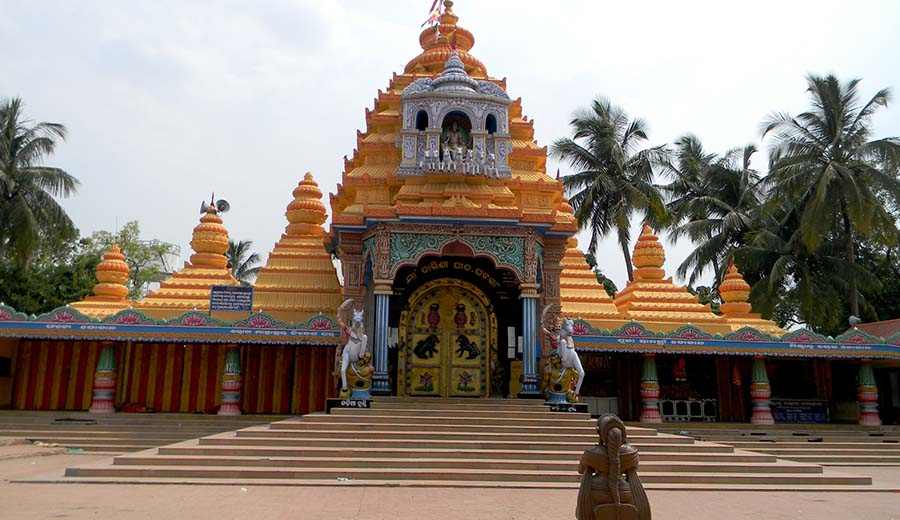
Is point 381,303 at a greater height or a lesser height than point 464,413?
greater

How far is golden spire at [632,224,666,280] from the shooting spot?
20.8 m

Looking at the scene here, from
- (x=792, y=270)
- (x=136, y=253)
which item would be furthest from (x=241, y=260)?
(x=792, y=270)

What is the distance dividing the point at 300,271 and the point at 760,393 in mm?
12385

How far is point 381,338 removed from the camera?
14.5 metres

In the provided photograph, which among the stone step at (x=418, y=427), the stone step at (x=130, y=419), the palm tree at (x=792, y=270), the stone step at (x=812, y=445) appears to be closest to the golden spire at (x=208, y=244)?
the stone step at (x=130, y=419)

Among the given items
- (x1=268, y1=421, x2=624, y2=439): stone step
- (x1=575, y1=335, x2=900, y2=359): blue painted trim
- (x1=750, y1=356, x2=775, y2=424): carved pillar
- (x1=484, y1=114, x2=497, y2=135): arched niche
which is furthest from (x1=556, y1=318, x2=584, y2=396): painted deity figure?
(x1=750, y1=356, x2=775, y2=424): carved pillar

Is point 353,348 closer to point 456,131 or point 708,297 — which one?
point 456,131

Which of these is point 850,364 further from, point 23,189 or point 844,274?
point 23,189

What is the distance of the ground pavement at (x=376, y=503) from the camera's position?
285 inches

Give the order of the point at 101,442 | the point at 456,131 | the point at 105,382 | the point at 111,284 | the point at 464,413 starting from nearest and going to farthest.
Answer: the point at 464,413, the point at 101,442, the point at 105,382, the point at 456,131, the point at 111,284

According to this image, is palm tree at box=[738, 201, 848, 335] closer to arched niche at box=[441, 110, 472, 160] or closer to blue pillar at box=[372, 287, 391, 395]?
arched niche at box=[441, 110, 472, 160]

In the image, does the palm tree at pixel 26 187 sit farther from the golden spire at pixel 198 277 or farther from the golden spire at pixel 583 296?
the golden spire at pixel 583 296

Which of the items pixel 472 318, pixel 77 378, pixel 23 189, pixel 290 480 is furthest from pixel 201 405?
pixel 23 189

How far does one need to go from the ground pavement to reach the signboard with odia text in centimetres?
732
